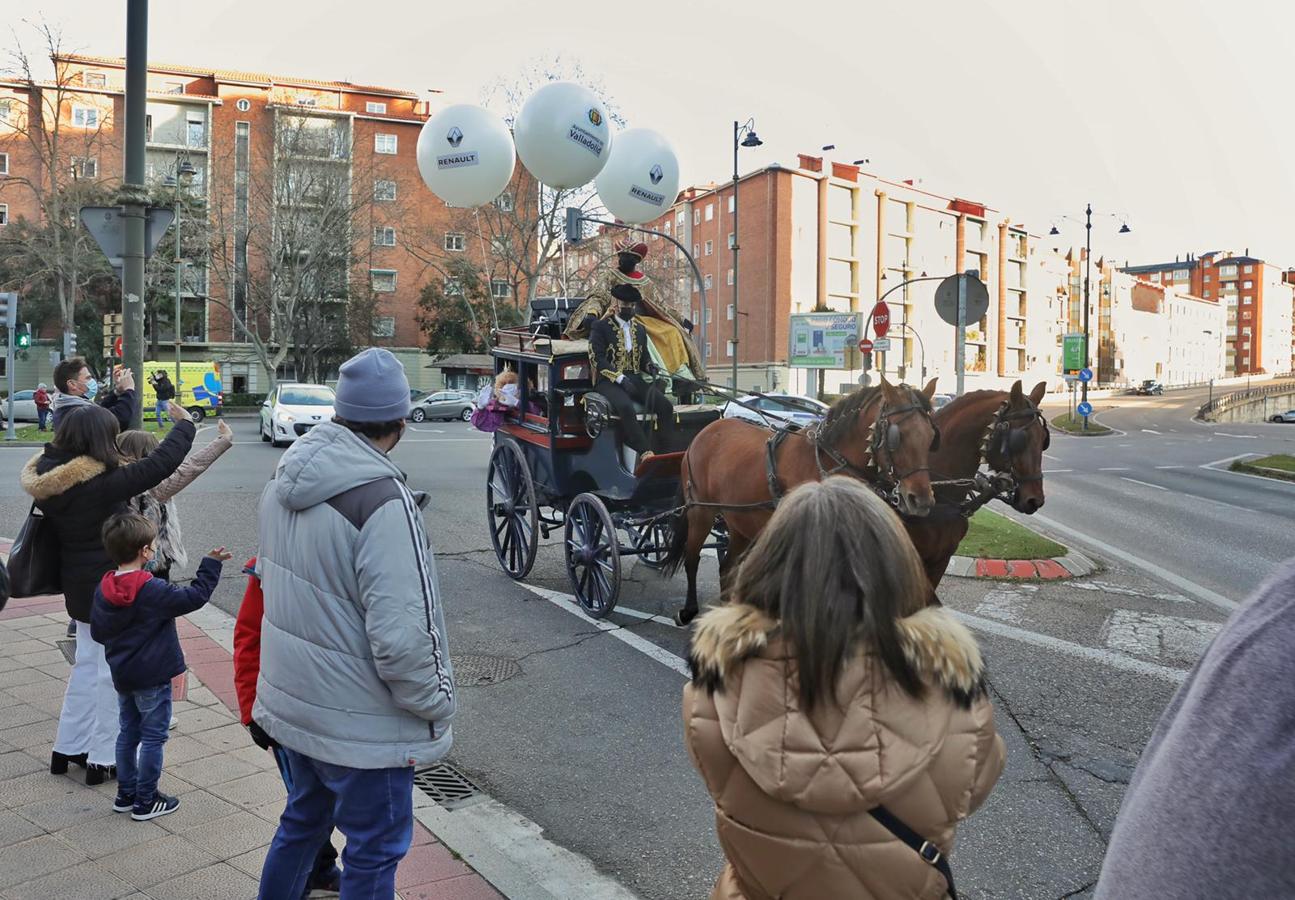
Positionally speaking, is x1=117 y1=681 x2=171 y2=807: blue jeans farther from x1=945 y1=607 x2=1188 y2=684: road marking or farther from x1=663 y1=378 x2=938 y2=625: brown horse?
x1=945 y1=607 x2=1188 y2=684: road marking

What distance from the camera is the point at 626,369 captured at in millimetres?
8336

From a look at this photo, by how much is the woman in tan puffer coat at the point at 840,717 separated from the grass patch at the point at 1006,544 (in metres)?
8.18

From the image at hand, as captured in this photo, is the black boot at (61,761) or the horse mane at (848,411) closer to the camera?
the black boot at (61,761)

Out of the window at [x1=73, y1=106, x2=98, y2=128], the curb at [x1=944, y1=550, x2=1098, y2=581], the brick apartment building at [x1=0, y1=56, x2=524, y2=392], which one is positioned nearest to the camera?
the curb at [x1=944, y1=550, x2=1098, y2=581]

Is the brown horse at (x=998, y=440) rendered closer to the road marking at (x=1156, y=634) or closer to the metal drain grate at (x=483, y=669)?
the road marking at (x=1156, y=634)

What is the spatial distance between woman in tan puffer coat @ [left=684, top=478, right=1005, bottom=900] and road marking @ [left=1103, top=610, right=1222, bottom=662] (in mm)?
5606

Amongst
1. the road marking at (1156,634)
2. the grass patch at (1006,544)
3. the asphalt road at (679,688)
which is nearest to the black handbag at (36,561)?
the asphalt road at (679,688)

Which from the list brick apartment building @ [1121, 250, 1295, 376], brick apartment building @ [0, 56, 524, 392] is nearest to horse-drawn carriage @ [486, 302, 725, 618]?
brick apartment building @ [0, 56, 524, 392]

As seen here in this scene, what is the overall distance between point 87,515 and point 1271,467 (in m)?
25.6

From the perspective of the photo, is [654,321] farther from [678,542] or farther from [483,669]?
[483,669]

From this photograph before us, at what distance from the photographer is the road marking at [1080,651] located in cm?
632

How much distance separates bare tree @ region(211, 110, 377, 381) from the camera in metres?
45.7

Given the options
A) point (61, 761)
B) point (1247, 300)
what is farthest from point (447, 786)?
point (1247, 300)

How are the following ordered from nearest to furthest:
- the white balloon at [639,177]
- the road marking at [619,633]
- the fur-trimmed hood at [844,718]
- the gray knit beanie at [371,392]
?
1. the fur-trimmed hood at [844,718]
2. the gray knit beanie at [371,392]
3. the road marking at [619,633]
4. the white balloon at [639,177]
